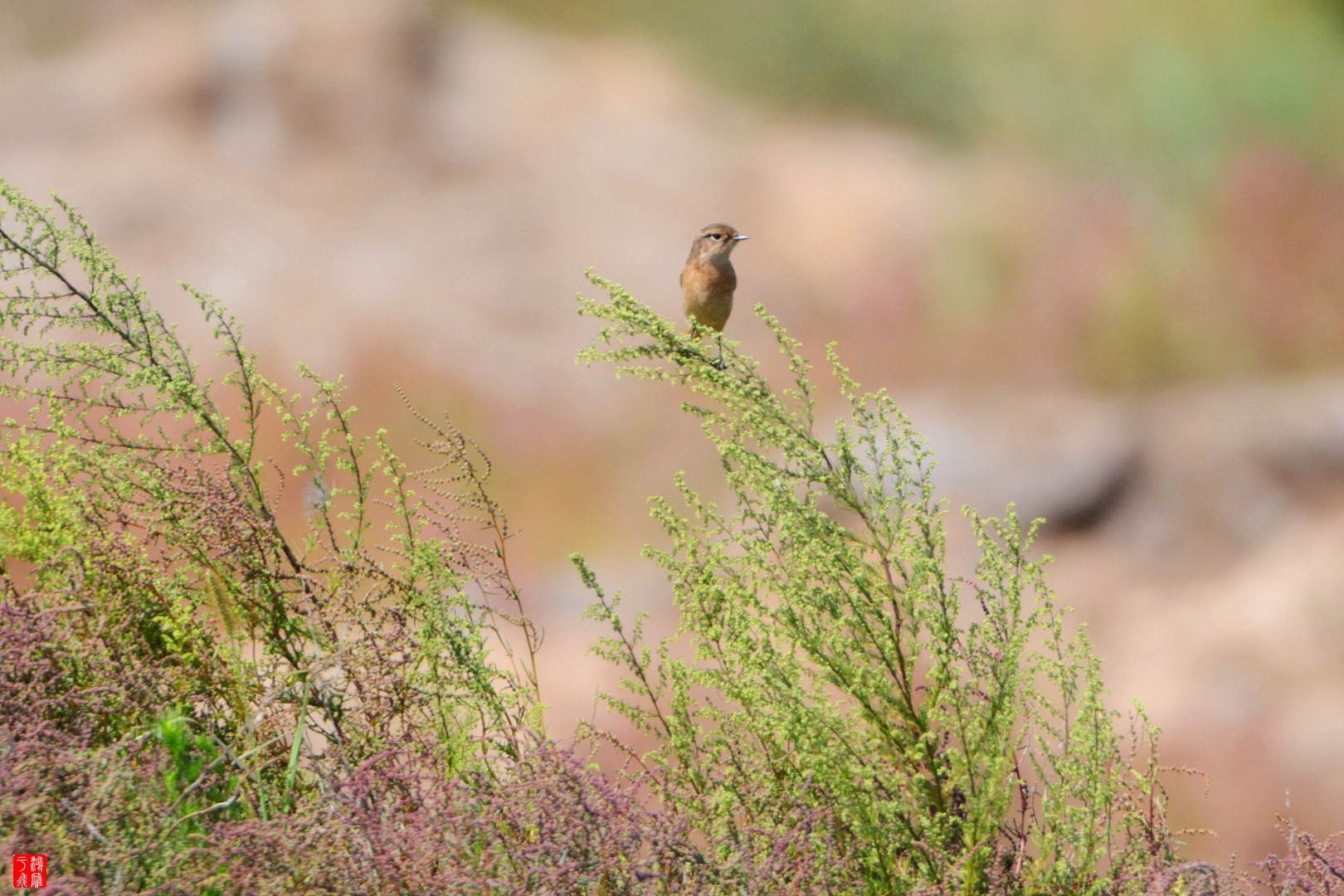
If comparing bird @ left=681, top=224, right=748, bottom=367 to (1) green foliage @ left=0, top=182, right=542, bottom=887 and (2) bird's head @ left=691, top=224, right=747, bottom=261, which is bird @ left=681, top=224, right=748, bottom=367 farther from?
(1) green foliage @ left=0, top=182, right=542, bottom=887

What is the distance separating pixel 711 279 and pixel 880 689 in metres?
1.98

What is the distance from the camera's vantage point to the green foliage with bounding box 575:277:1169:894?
109 cm

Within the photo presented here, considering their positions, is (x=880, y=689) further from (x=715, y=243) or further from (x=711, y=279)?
(x=715, y=243)

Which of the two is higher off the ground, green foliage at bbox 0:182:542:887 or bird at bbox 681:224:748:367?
bird at bbox 681:224:748:367

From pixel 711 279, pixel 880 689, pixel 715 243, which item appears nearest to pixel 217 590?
pixel 880 689

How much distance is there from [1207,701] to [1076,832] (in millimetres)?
4199

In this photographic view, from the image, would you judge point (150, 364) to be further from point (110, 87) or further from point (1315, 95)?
point (1315, 95)

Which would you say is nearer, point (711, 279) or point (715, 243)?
point (711, 279)

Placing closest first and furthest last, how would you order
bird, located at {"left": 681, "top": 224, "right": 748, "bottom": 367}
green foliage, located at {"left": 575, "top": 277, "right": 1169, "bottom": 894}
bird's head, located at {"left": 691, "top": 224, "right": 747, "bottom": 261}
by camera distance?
green foliage, located at {"left": 575, "top": 277, "right": 1169, "bottom": 894} → bird, located at {"left": 681, "top": 224, "right": 748, "bottom": 367} → bird's head, located at {"left": 691, "top": 224, "right": 747, "bottom": 261}

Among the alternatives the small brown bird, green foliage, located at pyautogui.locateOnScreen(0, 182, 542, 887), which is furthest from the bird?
green foliage, located at pyautogui.locateOnScreen(0, 182, 542, 887)

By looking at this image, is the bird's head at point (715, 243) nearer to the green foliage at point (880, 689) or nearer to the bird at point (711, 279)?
the bird at point (711, 279)

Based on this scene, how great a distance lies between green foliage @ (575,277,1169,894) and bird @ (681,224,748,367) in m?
1.73

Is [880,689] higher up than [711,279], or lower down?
lower down

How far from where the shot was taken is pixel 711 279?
299cm
